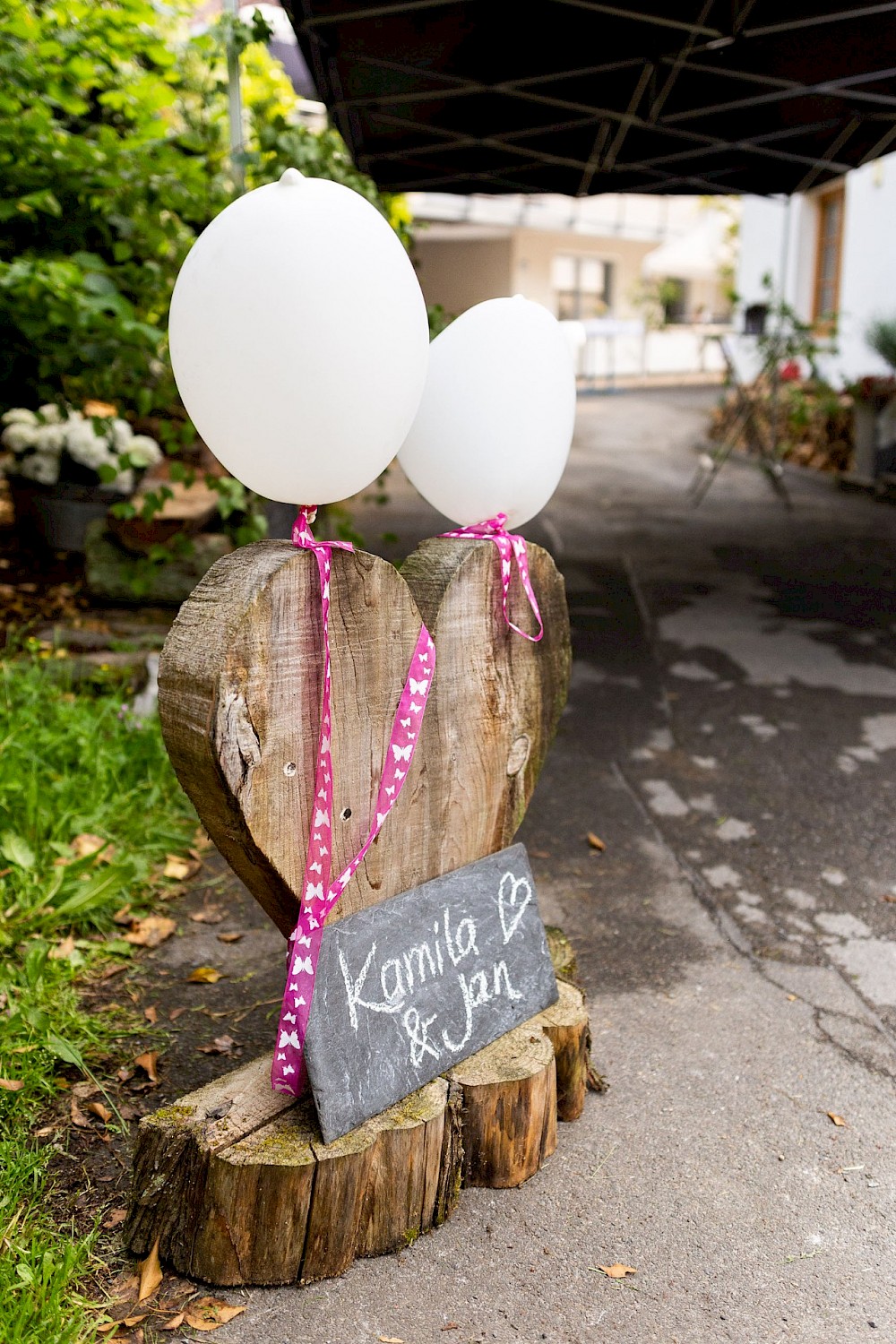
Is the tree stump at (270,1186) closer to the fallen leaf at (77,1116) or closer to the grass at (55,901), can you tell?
the grass at (55,901)

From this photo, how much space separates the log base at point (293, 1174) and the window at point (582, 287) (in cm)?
2313

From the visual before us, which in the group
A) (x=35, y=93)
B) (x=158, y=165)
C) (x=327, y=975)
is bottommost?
(x=327, y=975)

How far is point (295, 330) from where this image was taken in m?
1.47

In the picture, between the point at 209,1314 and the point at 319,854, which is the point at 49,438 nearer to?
the point at 319,854

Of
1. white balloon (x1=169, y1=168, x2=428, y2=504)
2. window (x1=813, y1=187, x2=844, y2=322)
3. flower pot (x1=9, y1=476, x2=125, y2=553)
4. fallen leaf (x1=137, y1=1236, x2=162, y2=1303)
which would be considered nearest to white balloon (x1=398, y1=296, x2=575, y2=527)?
white balloon (x1=169, y1=168, x2=428, y2=504)

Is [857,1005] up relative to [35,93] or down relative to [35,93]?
down

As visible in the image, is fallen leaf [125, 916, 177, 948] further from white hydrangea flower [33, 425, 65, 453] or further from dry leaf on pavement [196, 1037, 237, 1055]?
white hydrangea flower [33, 425, 65, 453]

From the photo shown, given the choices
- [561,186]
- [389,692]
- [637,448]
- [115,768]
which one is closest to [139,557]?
[115,768]

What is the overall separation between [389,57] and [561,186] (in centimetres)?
254

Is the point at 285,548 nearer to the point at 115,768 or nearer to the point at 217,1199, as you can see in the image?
the point at 217,1199

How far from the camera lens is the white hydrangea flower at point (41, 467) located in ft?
18.1

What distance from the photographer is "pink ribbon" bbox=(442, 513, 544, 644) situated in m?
2.05

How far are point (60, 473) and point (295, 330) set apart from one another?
184 inches

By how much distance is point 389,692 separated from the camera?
1.83 meters
